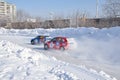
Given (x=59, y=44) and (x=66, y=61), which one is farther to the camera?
Answer: (x=59, y=44)

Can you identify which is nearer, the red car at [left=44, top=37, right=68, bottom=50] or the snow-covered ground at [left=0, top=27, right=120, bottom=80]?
the snow-covered ground at [left=0, top=27, right=120, bottom=80]

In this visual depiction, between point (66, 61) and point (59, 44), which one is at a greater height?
point (59, 44)

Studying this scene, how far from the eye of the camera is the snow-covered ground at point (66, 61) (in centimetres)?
906

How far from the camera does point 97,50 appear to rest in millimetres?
23734

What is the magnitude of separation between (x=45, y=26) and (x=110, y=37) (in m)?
42.8

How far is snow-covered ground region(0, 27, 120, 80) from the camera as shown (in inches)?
357

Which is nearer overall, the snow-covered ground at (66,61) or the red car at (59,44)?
the snow-covered ground at (66,61)

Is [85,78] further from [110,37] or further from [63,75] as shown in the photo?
[110,37]

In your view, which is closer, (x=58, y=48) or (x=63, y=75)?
(x=63, y=75)

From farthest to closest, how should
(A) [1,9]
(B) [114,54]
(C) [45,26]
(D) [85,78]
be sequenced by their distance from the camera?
(A) [1,9] < (C) [45,26] < (B) [114,54] < (D) [85,78]

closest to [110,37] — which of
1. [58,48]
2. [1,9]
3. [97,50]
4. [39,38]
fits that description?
[97,50]

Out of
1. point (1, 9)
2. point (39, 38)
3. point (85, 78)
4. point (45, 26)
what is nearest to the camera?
point (85, 78)

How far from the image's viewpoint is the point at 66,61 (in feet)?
61.1

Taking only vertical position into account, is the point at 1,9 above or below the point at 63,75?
above
